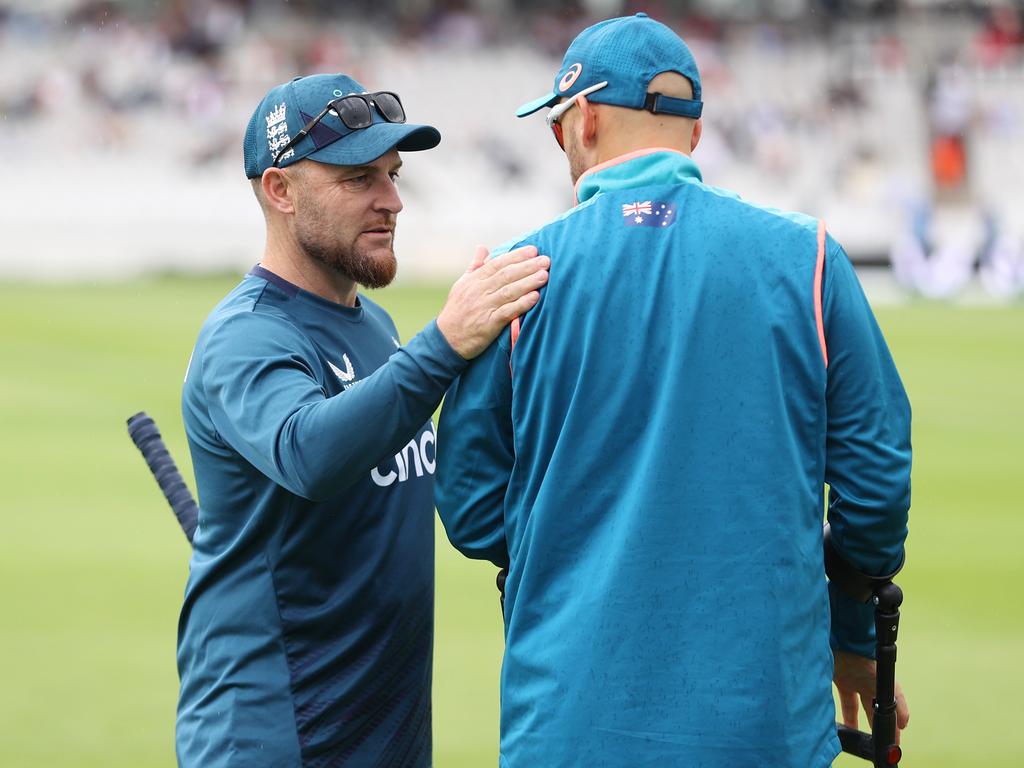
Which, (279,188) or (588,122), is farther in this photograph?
(279,188)

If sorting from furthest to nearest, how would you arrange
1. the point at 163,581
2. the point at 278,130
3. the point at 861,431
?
1. the point at 163,581
2. the point at 278,130
3. the point at 861,431

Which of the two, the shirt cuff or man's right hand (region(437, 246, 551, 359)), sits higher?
man's right hand (region(437, 246, 551, 359))

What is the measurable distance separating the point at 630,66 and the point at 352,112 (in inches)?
28.0

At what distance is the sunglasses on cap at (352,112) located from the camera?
2945mm

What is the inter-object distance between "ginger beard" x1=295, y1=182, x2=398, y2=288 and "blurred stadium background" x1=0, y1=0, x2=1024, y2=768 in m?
2.74

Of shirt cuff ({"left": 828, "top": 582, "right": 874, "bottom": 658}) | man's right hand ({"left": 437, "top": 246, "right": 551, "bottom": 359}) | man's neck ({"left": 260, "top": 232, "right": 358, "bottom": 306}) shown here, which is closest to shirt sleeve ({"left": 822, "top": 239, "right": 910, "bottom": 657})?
shirt cuff ({"left": 828, "top": 582, "right": 874, "bottom": 658})

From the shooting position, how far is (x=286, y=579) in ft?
9.25

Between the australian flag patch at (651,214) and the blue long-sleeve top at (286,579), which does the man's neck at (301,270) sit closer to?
the blue long-sleeve top at (286,579)

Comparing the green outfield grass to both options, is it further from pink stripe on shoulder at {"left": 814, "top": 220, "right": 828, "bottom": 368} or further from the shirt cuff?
pink stripe on shoulder at {"left": 814, "top": 220, "right": 828, "bottom": 368}

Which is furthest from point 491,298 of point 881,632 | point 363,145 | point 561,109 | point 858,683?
point 858,683

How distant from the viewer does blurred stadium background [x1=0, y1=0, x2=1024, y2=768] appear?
637 cm

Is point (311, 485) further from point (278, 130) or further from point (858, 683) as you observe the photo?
point (858, 683)

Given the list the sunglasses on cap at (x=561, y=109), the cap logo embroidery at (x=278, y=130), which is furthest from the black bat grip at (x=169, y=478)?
the sunglasses on cap at (x=561, y=109)

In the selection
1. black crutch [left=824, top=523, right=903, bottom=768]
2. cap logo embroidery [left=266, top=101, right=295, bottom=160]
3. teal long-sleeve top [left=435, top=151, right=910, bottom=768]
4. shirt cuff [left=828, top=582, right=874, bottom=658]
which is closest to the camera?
teal long-sleeve top [left=435, top=151, right=910, bottom=768]
